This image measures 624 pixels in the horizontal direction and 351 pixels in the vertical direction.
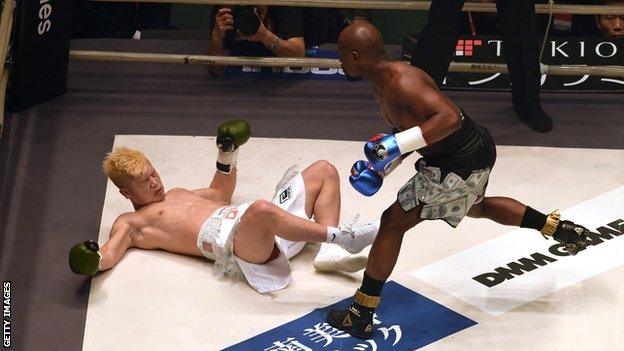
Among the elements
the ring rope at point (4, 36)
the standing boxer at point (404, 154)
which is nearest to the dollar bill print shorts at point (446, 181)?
the standing boxer at point (404, 154)

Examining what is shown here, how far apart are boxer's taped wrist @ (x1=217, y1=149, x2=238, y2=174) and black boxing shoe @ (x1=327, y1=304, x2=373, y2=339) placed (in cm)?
87

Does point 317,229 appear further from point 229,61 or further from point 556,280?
point 229,61

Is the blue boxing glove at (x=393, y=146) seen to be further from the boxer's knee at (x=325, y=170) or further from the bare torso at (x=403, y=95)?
the boxer's knee at (x=325, y=170)

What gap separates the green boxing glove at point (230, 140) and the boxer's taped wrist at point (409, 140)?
1017 millimetres

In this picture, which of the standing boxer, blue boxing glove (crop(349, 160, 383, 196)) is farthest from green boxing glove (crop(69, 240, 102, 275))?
blue boxing glove (crop(349, 160, 383, 196))

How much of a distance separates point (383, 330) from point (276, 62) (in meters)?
1.83

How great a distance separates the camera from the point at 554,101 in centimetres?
581

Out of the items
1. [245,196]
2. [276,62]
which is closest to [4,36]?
[245,196]

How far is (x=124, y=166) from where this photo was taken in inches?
179

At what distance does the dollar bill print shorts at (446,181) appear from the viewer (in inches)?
160

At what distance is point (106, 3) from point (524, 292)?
283 centimetres

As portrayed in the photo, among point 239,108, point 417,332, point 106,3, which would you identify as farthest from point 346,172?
point 106,3

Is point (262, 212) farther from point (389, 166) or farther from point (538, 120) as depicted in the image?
point (538, 120)
